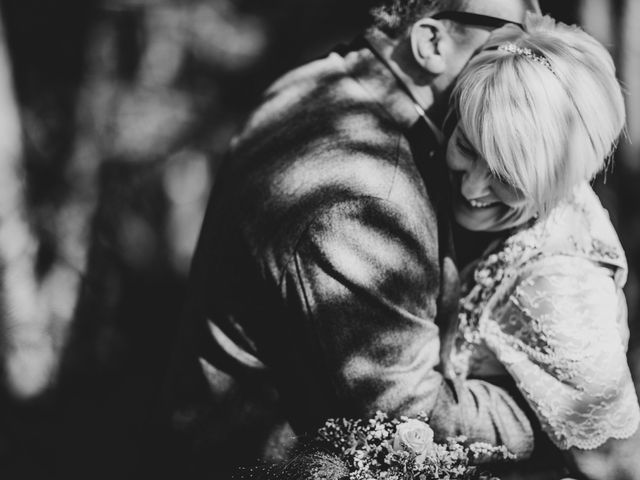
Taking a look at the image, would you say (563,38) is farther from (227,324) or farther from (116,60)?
(116,60)

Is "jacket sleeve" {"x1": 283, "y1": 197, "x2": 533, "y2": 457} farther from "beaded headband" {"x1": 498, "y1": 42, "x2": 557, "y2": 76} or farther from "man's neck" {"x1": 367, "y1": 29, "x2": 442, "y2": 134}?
"beaded headband" {"x1": 498, "y1": 42, "x2": 557, "y2": 76}

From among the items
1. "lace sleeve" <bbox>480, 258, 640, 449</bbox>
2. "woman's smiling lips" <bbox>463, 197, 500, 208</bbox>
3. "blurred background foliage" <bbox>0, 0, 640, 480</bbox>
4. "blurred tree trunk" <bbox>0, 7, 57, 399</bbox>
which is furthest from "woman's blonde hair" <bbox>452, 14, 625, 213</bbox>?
"blurred tree trunk" <bbox>0, 7, 57, 399</bbox>

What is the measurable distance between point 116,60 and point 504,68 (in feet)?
7.66

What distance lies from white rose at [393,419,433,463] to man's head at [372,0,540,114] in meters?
Answer: 0.97

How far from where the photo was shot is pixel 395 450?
187 cm

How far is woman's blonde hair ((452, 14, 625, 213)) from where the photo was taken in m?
1.95

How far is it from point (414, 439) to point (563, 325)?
1.81ft

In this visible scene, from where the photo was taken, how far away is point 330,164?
199 centimetres

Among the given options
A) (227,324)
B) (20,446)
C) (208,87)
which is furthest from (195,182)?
(227,324)

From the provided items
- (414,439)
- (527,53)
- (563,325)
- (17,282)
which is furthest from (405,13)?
(17,282)

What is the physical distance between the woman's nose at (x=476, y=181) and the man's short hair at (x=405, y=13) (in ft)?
1.63

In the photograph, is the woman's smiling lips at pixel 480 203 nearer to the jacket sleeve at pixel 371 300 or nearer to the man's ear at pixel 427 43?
the jacket sleeve at pixel 371 300

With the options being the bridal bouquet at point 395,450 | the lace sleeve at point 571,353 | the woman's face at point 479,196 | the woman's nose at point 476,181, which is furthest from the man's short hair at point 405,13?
the bridal bouquet at point 395,450

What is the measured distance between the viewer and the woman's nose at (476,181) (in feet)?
6.86
